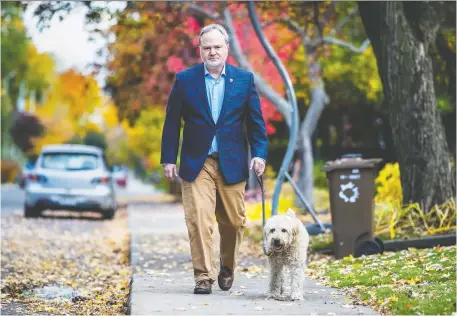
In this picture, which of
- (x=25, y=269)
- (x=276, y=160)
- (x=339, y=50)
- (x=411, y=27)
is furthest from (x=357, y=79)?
(x=25, y=269)

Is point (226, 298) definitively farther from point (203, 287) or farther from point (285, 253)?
point (285, 253)

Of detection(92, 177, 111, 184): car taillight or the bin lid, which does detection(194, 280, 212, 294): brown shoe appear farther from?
detection(92, 177, 111, 184): car taillight

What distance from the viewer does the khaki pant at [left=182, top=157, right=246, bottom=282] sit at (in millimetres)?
8391

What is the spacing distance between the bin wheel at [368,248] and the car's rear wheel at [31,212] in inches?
501

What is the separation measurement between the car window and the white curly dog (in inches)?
619

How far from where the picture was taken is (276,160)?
127 feet

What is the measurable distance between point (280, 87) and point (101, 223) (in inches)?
384

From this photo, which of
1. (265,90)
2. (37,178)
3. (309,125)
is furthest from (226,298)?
(37,178)

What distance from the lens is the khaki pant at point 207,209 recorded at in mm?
8391

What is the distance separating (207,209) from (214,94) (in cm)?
96

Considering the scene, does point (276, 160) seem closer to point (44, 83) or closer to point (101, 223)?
point (101, 223)

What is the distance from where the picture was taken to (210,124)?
835 centimetres

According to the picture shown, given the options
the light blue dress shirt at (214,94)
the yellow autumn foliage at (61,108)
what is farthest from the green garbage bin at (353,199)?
the yellow autumn foliage at (61,108)

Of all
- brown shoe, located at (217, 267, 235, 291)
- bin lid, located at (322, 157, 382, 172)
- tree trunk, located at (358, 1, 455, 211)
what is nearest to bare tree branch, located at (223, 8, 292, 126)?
tree trunk, located at (358, 1, 455, 211)
